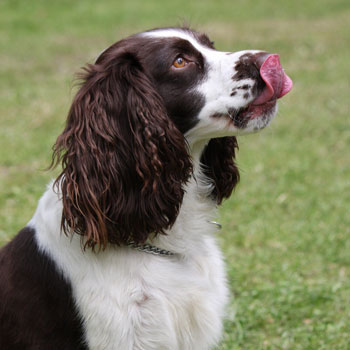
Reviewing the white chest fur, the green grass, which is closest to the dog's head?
the white chest fur

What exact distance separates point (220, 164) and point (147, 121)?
30.9 inches

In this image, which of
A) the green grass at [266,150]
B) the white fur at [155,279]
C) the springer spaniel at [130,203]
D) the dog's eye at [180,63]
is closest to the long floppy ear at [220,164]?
→ the white fur at [155,279]

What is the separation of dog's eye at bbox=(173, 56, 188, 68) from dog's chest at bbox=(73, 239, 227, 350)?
0.96 metres

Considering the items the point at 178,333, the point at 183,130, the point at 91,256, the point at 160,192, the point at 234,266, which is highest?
the point at 183,130

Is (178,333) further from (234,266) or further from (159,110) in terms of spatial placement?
(234,266)

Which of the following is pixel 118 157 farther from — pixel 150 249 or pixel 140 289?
pixel 140 289

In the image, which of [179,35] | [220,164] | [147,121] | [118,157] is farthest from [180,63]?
[220,164]

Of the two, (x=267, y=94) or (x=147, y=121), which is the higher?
(x=267, y=94)

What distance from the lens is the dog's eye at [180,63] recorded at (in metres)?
3.24

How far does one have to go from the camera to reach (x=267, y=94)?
3.25 meters

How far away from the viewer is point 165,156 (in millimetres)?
3168

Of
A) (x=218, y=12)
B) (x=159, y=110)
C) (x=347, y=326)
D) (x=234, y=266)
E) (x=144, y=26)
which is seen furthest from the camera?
(x=218, y=12)

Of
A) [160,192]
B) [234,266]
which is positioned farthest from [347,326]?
[160,192]

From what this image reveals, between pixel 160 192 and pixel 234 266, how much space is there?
2440mm
